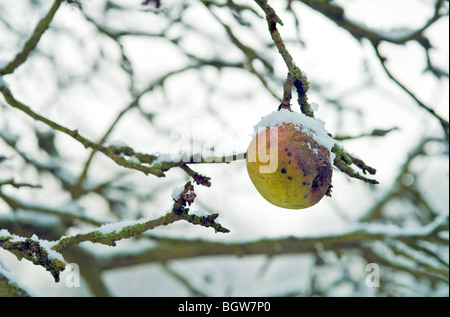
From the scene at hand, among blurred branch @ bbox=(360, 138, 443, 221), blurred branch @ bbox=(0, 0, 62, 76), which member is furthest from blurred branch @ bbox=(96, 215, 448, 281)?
blurred branch @ bbox=(0, 0, 62, 76)

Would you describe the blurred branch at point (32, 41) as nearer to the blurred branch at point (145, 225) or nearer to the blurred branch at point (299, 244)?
the blurred branch at point (145, 225)

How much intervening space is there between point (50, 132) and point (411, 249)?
2854 millimetres

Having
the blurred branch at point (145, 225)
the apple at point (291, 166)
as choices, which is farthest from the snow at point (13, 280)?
the apple at point (291, 166)

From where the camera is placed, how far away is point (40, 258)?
111cm

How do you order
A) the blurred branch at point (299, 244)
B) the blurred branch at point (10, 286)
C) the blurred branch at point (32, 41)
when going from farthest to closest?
the blurred branch at point (299, 244), the blurred branch at point (32, 41), the blurred branch at point (10, 286)

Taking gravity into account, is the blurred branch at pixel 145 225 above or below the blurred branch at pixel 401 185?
below

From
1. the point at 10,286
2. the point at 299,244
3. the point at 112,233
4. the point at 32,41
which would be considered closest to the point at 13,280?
the point at 10,286

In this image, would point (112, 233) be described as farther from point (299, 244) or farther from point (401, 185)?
point (401, 185)

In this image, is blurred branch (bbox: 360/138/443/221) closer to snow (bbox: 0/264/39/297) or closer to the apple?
the apple

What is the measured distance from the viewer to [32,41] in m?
1.53

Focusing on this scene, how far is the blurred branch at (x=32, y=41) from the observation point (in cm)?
149
